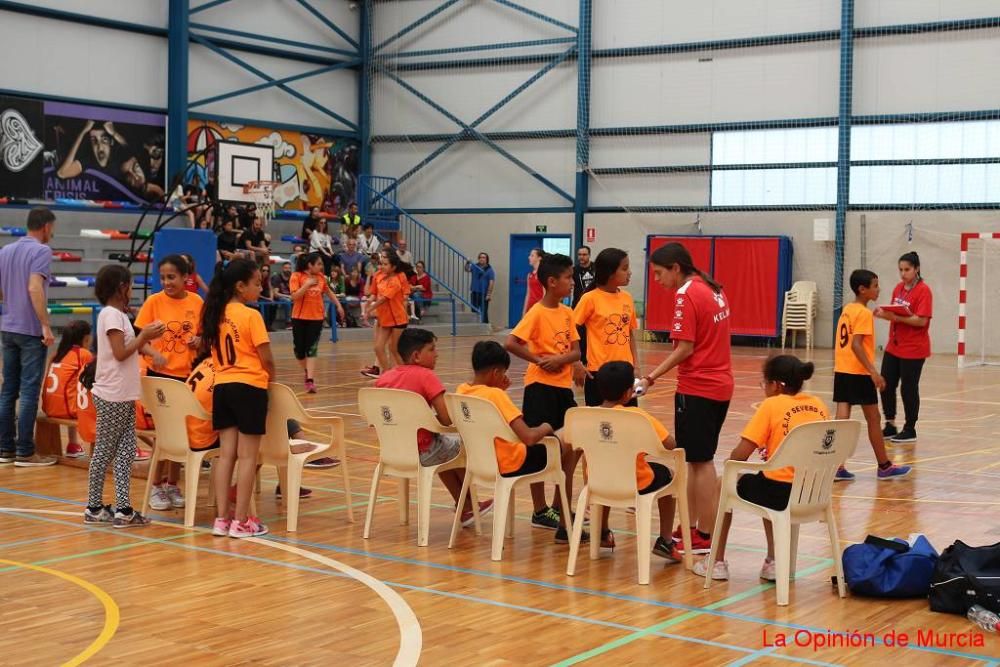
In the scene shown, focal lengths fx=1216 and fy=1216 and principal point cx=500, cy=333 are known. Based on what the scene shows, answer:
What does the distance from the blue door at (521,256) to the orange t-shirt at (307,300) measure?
1442 centimetres

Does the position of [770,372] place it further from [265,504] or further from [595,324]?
[265,504]

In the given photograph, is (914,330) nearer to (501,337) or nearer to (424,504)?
(424,504)

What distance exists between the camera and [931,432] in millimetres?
12750

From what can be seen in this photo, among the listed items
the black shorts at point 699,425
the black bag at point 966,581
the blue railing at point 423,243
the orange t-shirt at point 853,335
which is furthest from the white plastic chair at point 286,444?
the blue railing at point 423,243

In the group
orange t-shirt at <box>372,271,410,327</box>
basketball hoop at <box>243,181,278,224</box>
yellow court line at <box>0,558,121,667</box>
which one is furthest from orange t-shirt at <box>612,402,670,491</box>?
basketball hoop at <box>243,181,278,224</box>

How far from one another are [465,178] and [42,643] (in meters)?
25.8

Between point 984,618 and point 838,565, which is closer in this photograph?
point 984,618

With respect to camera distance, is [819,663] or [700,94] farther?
[700,94]

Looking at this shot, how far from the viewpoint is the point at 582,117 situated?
28.5 meters

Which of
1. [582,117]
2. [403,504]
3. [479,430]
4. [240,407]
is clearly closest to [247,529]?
[240,407]

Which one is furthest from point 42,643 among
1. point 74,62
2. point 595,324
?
point 74,62

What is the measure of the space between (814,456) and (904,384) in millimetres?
5986

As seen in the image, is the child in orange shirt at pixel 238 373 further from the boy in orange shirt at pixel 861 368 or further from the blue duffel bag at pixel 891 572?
the boy in orange shirt at pixel 861 368

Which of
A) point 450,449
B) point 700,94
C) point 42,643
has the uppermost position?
point 700,94
